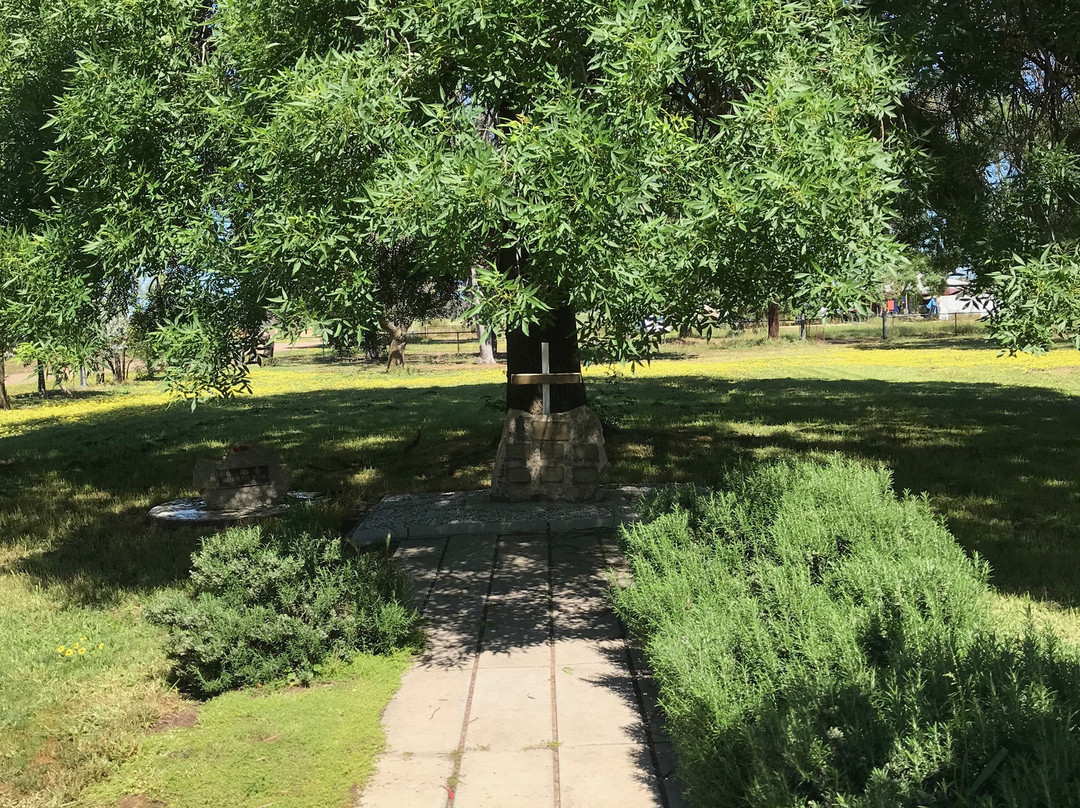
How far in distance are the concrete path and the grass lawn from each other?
0.33 metres

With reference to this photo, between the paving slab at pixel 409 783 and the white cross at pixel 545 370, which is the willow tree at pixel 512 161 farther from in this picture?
the white cross at pixel 545 370

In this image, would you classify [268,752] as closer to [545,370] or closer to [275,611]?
[275,611]

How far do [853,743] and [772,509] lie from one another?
148 inches

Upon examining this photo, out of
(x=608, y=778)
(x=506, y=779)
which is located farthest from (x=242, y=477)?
(x=608, y=778)

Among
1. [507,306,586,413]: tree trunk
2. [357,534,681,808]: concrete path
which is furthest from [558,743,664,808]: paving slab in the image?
[507,306,586,413]: tree trunk

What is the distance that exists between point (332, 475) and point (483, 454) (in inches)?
86.6

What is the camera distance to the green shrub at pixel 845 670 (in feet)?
10.7

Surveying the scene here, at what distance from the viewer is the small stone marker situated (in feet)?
36.0

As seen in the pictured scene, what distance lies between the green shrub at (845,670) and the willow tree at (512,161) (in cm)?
147

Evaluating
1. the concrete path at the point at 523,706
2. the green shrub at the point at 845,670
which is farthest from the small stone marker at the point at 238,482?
the green shrub at the point at 845,670

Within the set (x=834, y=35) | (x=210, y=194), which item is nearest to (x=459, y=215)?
(x=210, y=194)

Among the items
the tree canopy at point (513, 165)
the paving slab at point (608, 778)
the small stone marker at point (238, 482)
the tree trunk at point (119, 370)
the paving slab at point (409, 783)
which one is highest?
the tree canopy at point (513, 165)

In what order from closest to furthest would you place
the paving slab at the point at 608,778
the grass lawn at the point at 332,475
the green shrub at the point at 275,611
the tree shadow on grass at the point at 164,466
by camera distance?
the paving slab at the point at 608,778, the grass lawn at the point at 332,475, the green shrub at the point at 275,611, the tree shadow on grass at the point at 164,466

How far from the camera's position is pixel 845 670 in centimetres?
413
